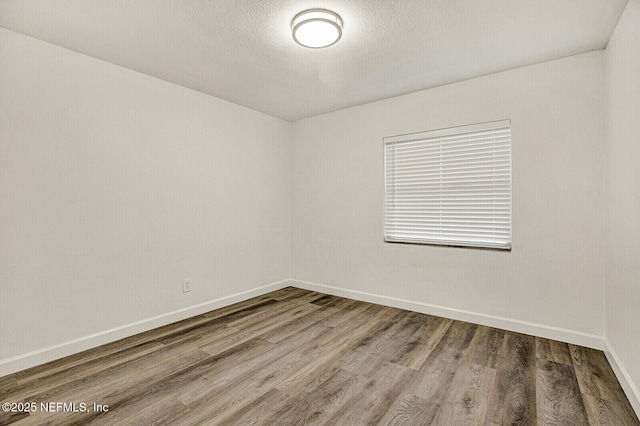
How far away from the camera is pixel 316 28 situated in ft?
7.06

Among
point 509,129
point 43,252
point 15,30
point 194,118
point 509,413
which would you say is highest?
point 15,30

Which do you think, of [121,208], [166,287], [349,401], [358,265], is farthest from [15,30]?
[358,265]

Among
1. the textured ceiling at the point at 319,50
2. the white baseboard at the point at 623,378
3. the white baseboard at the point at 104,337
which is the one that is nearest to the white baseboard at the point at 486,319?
the white baseboard at the point at 623,378

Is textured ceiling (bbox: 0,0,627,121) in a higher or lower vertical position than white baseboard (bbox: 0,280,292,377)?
higher

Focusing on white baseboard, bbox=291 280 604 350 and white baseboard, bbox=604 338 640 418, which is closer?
white baseboard, bbox=604 338 640 418

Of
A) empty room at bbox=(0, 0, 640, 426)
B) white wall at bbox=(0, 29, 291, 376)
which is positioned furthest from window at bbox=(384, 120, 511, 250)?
white wall at bbox=(0, 29, 291, 376)

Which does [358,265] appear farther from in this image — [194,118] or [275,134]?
[194,118]

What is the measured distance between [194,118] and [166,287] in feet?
5.98

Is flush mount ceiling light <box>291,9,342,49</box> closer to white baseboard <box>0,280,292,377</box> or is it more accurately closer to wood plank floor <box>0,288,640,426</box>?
wood plank floor <box>0,288,640,426</box>

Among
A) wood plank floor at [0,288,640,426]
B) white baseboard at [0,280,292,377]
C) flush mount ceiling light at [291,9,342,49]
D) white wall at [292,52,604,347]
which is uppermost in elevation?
flush mount ceiling light at [291,9,342,49]

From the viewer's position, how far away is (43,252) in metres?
2.43

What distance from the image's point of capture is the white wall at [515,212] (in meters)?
2.66

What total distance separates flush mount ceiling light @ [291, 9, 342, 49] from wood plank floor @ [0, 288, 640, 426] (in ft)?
7.87

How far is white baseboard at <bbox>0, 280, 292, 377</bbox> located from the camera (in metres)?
2.30
